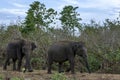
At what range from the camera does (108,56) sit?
17.0 metres

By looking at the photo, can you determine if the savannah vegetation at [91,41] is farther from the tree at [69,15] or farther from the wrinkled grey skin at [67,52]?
the tree at [69,15]

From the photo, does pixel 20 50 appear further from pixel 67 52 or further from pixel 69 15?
pixel 69 15

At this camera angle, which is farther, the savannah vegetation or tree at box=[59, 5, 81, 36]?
tree at box=[59, 5, 81, 36]

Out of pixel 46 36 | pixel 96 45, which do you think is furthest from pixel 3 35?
pixel 96 45

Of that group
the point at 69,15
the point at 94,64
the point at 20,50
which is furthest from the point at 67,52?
the point at 69,15

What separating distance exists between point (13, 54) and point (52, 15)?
13.7 metres

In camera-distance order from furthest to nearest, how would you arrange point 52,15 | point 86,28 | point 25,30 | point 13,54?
point 52,15 → point 25,30 → point 86,28 → point 13,54

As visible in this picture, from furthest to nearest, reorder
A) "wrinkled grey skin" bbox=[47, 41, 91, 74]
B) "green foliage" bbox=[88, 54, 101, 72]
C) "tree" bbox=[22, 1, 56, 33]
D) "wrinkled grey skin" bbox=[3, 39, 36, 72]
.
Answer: "tree" bbox=[22, 1, 56, 33]
"green foliage" bbox=[88, 54, 101, 72]
"wrinkled grey skin" bbox=[3, 39, 36, 72]
"wrinkled grey skin" bbox=[47, 41, 91, 74]

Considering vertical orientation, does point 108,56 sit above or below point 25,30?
below

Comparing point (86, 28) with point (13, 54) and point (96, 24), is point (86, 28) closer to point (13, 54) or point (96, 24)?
point (96, 24)

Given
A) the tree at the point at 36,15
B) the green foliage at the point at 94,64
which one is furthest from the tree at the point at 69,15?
the green foliage at the point at 94,64

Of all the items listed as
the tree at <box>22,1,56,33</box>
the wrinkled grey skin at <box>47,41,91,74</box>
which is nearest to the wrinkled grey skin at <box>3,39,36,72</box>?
the wrinkled grey skin at <box>47,41,91,74</box>

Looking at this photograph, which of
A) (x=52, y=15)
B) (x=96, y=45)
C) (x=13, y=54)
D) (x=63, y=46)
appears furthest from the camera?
(x=52, y=15)

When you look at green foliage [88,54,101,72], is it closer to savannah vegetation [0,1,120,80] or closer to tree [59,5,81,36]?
savannah vegetation [0,1,120,80]
